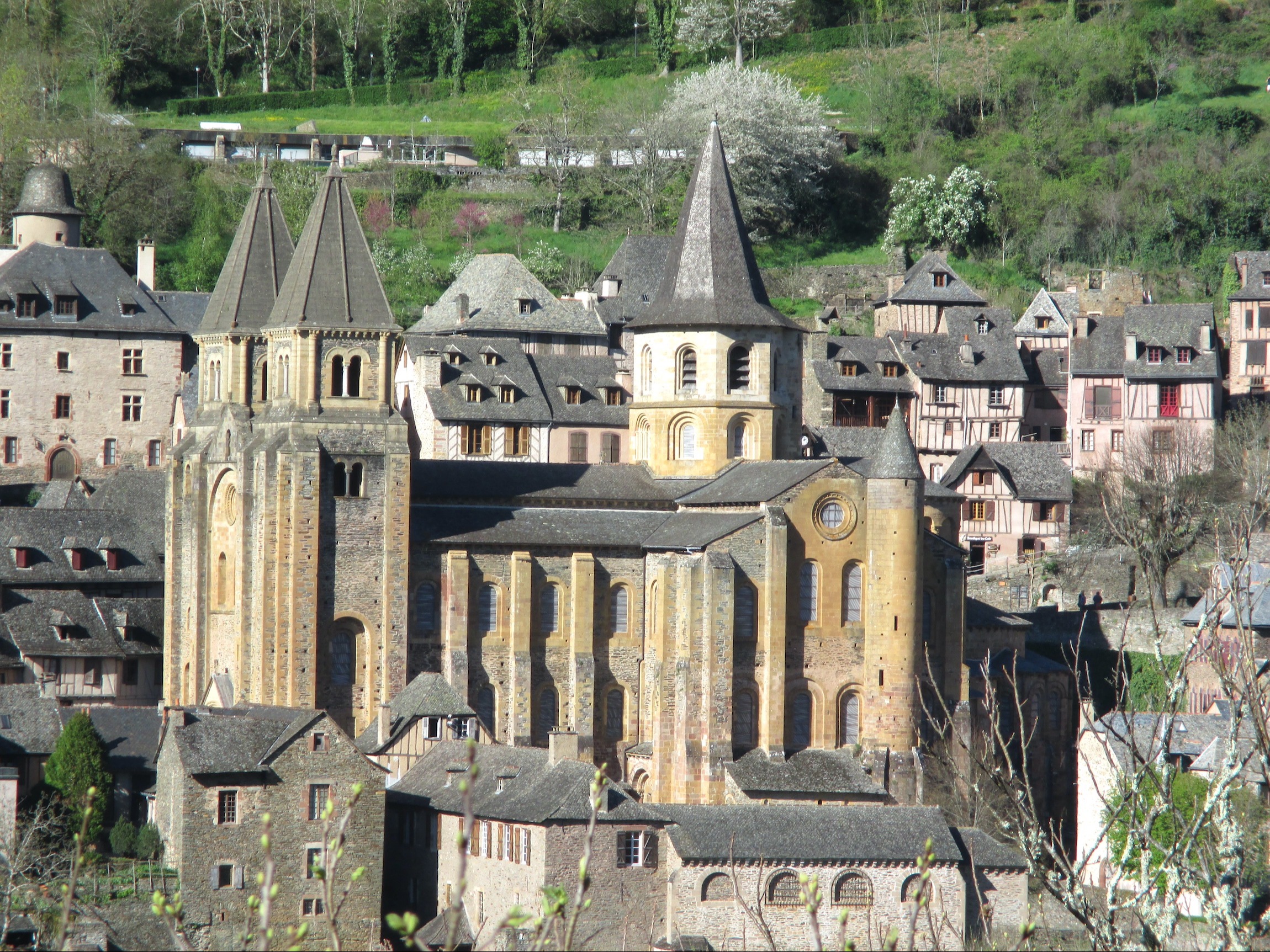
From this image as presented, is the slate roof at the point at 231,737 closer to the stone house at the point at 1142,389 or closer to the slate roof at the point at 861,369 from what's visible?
the slate roof at the point at 861,369

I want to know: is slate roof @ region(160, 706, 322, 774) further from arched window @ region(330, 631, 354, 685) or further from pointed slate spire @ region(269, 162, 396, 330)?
pointed slate spire @ region(269, 162, 396, 330)

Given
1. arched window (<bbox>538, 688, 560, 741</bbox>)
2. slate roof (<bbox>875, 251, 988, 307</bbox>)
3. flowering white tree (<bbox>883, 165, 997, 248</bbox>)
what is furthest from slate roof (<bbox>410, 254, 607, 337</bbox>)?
arched window (<bbox>538, 688, 560, 741</bbox>)

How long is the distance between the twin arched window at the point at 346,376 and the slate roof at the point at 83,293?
1105 inches

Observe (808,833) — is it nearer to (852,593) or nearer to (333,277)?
(852,593)

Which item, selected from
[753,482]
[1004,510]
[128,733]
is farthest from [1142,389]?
[128,733]

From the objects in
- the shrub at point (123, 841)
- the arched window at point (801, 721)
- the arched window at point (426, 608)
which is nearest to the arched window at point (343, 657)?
the arched window at point (426, 608)

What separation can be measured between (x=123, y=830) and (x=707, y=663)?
15278mm

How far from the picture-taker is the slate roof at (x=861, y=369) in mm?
80062

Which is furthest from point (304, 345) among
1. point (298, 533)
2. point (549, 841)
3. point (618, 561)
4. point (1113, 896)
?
point (1113, 896)

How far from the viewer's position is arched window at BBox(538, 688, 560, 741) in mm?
54969

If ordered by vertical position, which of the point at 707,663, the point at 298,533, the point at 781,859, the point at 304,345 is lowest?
the point at 781,859

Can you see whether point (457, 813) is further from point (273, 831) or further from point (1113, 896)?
Answer: point (1113, 896)

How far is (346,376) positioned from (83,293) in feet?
97.3

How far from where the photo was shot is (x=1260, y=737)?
1466 cm
